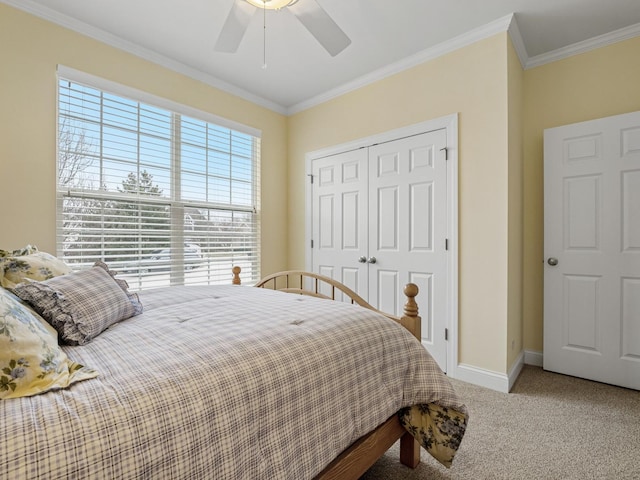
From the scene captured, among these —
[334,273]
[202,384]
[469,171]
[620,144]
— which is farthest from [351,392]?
[620,144]

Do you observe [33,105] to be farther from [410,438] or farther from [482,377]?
[482,377]

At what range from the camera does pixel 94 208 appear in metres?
2.48

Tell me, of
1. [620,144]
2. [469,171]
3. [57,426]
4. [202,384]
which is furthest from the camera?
[469,171]

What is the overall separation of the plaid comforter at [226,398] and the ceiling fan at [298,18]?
155 centimetres

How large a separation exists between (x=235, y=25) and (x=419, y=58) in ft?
5.55

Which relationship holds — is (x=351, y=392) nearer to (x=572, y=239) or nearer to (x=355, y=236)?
(x=355, y=236)

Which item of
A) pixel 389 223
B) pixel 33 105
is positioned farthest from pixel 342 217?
pixel 33 105

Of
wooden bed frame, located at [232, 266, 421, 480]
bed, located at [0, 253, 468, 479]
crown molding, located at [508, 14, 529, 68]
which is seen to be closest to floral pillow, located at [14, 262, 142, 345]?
bed, located at [0, 253, 468, 479]

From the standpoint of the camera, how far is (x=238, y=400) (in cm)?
86

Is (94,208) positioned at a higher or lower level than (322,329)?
higher

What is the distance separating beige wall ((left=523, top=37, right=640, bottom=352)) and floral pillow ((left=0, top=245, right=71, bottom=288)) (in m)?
3.37

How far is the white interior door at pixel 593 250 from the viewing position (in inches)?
92.7

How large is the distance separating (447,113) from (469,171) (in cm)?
54

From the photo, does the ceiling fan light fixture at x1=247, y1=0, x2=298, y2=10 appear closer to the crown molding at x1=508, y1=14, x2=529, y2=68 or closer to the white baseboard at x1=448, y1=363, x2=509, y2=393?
the crown molding at x1=508, y1=14, x2=529, y2=68
